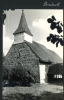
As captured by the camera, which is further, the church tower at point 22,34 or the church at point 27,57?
the church tower at point 22,34

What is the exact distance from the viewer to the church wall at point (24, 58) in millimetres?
18347

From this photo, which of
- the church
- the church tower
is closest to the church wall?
the church

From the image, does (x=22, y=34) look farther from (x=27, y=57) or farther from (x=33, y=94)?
(x=33, y=94)

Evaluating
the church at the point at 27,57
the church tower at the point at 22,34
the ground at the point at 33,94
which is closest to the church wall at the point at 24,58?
the church at the point at 27,57

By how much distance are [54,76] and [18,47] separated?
7399 millimetres

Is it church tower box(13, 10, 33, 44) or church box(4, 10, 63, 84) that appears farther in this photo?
church tower box(13, 10, 33, 44)

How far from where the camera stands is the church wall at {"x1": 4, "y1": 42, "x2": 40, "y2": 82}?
18.3 metres

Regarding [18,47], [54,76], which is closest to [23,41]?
[18,47]

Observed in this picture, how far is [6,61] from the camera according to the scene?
67.6 feet

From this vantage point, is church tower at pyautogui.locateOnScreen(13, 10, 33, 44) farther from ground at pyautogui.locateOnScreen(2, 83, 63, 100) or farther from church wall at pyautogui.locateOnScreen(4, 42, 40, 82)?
ground at pyautogui.locateOnScreen(2, 83, 63, 100)

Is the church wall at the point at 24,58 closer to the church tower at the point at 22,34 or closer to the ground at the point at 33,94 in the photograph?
the church tower at the point at 22,34

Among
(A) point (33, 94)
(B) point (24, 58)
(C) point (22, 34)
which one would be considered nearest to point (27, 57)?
(B) point (24, 58)

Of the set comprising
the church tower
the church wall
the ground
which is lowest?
the ground
